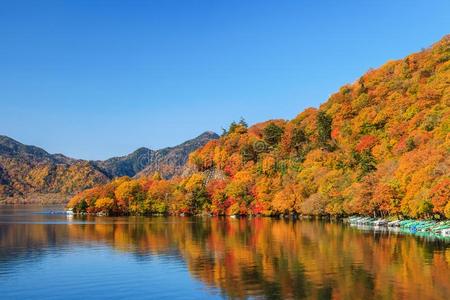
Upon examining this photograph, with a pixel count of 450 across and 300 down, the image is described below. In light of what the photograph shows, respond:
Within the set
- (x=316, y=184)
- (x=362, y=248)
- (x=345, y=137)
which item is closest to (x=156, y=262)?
(x=362, y=248)

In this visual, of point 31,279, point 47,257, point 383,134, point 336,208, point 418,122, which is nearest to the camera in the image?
point 31,279

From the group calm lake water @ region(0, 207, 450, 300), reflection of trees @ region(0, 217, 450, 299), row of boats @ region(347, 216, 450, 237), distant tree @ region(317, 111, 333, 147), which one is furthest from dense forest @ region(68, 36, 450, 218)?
calm lake water @ region(0, 207, 450, 300)

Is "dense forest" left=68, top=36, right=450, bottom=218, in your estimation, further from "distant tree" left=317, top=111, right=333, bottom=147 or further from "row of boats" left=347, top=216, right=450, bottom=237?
"row of boats" left=347, top=216, right=450, bottom=237

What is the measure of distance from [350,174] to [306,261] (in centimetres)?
8441

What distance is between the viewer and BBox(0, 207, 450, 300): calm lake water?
3947 centimetres

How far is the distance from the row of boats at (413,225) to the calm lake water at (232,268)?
679 centimetres

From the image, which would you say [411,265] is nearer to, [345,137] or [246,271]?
[246,271]

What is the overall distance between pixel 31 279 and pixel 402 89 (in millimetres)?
170445

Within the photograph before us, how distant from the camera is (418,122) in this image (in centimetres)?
14375

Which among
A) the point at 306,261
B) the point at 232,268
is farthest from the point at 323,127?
the point at 232,268

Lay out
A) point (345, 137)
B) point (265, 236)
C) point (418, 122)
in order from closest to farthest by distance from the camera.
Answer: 1. point (265, 236)
2. point (418, 122)
3. point (345, 137)

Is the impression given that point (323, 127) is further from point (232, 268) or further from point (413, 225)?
point (232, 268)

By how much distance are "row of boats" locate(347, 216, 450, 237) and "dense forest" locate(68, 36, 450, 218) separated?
2.27 metres

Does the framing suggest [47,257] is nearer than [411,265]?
No
